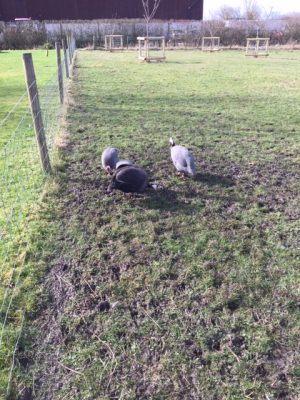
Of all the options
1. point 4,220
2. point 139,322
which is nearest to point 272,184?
point 139,322

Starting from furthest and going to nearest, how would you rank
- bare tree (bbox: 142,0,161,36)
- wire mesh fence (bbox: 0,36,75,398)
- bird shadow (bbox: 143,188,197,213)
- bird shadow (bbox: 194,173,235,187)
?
bare tree (bbox: 142,0,161,36), bird shadow (bbox: 194,173,235,187), bird shadow (bbox: 143,188,197,213), wire mesh fence (bbox: 0,36,75,398)

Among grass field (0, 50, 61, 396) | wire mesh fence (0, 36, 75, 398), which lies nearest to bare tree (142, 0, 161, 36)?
grass field (0, 50, 61, 396)

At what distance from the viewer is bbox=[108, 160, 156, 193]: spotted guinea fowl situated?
3.52m

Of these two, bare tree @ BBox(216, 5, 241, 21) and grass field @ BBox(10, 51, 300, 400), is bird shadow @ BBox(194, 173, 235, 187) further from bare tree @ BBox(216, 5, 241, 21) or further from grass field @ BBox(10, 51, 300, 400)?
bare tree @ BBox(216, 5, 241, 21)

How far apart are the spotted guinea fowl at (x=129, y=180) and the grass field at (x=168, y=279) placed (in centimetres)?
12

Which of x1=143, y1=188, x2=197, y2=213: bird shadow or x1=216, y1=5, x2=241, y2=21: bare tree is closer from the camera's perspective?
x1=143, y1=188, x2=197, y2=213: bird shadow

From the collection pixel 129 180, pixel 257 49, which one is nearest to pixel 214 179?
pixel 129 180

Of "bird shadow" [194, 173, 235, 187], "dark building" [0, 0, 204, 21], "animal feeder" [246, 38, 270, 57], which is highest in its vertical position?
"dark building" [0, 0, 204, 21]

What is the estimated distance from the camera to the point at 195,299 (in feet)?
7.90

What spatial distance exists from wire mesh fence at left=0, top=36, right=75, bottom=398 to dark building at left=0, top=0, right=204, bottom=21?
2940cm

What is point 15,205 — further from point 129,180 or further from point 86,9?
point 86,9

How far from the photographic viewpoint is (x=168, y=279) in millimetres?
2580

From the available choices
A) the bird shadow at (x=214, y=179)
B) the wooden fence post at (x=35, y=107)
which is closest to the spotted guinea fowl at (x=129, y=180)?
the bird shadow at (x=214, y=179)

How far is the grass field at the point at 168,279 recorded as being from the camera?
1922mm
